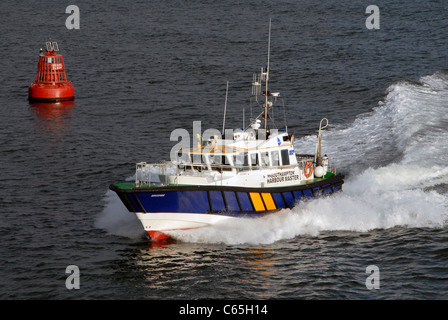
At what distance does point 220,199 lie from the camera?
27.2 m

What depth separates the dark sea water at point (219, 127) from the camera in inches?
975

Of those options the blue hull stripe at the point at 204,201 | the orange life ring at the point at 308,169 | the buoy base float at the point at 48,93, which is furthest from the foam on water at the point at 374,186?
the buoy base float at the point at 48,93

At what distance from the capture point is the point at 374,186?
3262 centimetres

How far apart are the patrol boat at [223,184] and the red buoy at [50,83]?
2107 centimetres

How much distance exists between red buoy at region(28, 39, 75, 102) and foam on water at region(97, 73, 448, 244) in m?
17.4

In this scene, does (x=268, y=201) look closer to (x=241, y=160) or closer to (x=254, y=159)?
(x=254, y=159)

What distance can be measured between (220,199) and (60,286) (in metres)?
6.45

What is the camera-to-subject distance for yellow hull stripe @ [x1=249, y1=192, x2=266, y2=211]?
27.8m

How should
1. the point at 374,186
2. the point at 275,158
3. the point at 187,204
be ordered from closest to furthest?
the point at 187,204 → the point at 275,158 → the point at 374,186

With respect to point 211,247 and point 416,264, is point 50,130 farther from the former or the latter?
point 416,264

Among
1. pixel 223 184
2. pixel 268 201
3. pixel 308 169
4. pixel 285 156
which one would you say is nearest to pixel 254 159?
pixel 285 156

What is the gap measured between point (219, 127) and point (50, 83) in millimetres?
13509

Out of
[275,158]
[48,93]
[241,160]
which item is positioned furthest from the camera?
[48,93]
